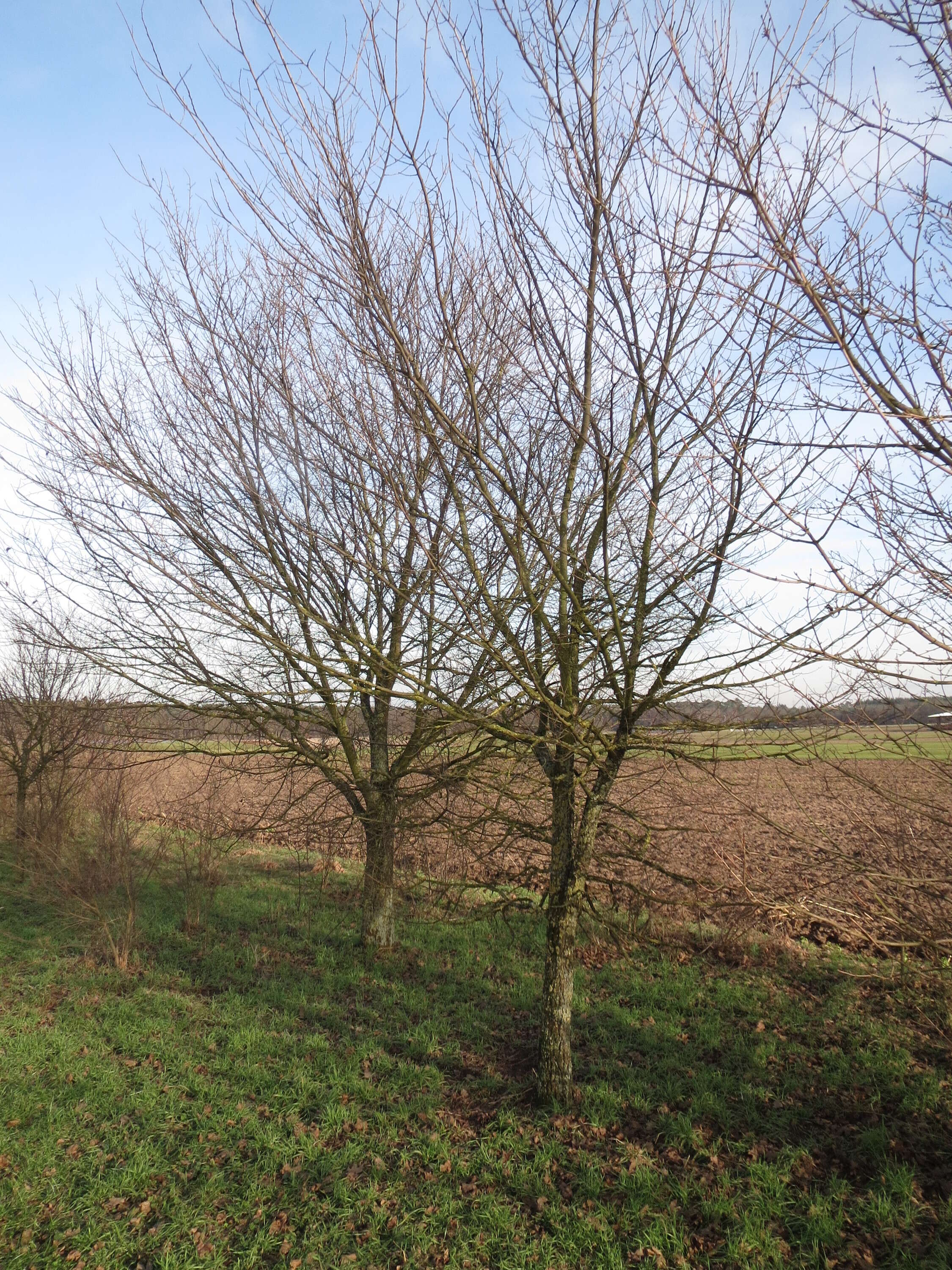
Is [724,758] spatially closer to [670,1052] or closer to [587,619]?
[587,619]

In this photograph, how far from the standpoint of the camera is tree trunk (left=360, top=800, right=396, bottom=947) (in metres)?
7.29

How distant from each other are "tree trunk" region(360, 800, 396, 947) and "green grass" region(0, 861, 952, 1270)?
31cm

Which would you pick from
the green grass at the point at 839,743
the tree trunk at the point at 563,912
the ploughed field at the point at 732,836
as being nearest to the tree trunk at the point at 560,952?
the tree trunk at the point at 563,912

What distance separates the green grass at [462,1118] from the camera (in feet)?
13.1

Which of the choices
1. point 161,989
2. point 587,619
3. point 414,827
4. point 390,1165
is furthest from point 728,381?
point 161,989

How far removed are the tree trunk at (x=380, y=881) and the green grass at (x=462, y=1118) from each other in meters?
0.31

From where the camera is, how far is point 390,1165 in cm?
463

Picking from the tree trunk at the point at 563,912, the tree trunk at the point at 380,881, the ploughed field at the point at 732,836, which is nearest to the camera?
the ploughed field at the point at 732,836

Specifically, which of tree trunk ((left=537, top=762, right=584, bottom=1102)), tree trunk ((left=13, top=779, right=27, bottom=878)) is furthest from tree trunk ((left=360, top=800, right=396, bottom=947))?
tree trunk ((left=13, top=779, right=27, bottom=878))

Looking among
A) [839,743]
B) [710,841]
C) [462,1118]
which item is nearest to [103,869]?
[462,1118]

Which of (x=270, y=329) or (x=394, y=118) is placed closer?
(x=394, y=118)

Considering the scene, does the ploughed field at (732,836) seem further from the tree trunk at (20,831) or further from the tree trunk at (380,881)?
the tree trunk at (20,831)

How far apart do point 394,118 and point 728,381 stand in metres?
2.04

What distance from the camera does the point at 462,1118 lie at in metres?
→ 5.11
